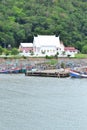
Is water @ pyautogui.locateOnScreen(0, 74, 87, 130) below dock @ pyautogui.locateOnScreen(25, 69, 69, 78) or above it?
below

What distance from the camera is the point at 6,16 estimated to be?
113188mm

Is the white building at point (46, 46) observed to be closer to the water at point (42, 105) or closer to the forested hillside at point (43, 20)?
the forested hillside at point (43, 20)

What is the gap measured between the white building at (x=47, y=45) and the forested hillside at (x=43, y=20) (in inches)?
107

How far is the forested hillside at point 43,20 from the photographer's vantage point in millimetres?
105500

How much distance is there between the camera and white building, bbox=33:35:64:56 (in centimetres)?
10244

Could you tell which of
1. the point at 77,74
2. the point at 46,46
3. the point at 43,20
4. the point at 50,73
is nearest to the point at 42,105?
the point at 77,74

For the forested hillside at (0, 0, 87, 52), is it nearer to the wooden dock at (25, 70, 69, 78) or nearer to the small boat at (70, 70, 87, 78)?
the wooden dock at (25, 70, 69, 78)

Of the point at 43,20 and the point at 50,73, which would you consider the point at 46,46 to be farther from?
the point at 50,73

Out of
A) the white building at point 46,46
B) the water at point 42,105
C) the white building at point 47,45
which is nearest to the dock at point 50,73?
the water at point 42,105

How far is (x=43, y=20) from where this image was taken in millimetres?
110562

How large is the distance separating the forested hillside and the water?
34540mm

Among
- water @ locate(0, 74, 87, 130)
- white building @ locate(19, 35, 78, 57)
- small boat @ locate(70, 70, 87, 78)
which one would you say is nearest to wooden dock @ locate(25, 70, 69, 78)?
small boat @ locate(70, 70, 87, 78)

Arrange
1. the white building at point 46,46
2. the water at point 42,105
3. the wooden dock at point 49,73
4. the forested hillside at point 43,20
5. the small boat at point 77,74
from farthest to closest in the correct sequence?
the forested hillside at point 43,20 < the white building at point 46,46 < the wooden dock at point 49,73 < the small boat at point 77,74 < the water at point 42,105

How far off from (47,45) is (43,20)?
341 inches
